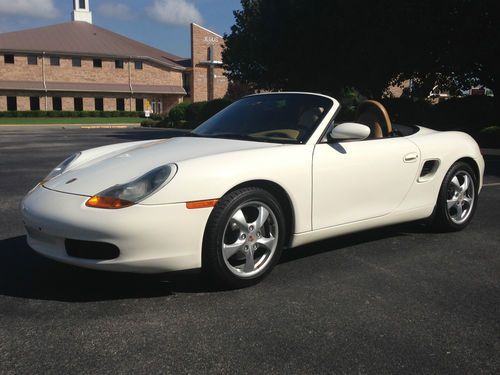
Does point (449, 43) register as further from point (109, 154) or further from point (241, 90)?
point (241, 90)

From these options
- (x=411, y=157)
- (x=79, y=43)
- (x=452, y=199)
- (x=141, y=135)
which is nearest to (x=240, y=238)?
(x=411, y=157)

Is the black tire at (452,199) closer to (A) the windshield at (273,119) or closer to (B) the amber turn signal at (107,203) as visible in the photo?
(A) the windshield at (273,119)

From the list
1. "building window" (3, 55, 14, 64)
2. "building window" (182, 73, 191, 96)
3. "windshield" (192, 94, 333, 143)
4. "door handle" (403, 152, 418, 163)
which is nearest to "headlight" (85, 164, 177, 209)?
"windshield" (192, 94, 333, 143)

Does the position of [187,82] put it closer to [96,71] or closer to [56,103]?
[96,71]

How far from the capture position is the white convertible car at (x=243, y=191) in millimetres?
3082

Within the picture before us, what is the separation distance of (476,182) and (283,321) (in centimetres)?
315

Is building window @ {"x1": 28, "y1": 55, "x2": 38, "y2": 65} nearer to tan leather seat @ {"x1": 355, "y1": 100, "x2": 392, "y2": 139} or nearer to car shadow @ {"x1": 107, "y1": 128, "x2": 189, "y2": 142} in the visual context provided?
car shadow @ {"x1": 107, "y1": 128, "x2": 189, "y2": 142}

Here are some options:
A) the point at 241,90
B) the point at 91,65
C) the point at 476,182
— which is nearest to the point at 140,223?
the point at 476,182

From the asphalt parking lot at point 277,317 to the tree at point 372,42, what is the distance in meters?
15.0

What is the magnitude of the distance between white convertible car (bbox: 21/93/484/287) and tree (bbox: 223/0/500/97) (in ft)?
46.8

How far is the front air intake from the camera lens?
10.0 ft

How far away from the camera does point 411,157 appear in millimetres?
4441

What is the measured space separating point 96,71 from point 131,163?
5273 centimetres

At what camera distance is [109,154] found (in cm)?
430
